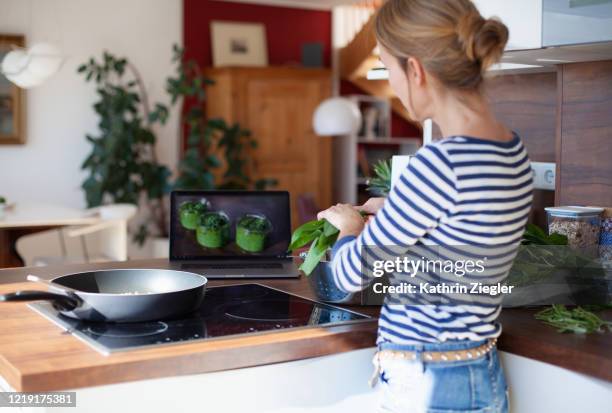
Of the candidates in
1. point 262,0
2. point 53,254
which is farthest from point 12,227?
point 262,0

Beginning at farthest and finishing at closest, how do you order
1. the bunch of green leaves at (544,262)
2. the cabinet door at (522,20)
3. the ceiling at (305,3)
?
the ceiling at (305,3) < the cabinet door at (522,20) < the bunch of green leaves at (544,262)

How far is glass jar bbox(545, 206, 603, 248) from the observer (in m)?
2.25

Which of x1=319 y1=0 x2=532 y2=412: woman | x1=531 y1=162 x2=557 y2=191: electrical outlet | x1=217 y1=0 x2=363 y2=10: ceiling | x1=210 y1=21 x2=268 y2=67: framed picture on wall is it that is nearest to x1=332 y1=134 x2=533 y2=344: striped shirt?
x1=319 y1=0 x2=532 y2=412: woman

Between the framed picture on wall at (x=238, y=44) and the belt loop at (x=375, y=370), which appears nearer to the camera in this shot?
the belt loop at (x=375, y=370)

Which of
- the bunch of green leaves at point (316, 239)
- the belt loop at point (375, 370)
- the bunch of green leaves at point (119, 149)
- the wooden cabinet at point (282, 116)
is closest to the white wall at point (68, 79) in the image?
the bunch of green leaves at point (119, 149)

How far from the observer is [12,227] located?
547 centimetres

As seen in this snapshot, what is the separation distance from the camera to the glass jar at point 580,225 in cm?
225

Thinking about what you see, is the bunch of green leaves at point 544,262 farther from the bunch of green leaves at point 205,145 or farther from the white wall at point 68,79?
the white wall at point 68,79

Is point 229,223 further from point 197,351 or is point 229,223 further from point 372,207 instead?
point 197,351

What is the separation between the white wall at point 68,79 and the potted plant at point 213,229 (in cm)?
523

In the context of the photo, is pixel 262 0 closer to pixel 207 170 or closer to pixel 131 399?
pixel 207 170

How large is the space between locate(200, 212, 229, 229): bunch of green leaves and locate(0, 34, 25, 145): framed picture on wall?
17.0 ft

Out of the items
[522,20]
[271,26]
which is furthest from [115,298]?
[271,26]

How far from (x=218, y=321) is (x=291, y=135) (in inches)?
256
